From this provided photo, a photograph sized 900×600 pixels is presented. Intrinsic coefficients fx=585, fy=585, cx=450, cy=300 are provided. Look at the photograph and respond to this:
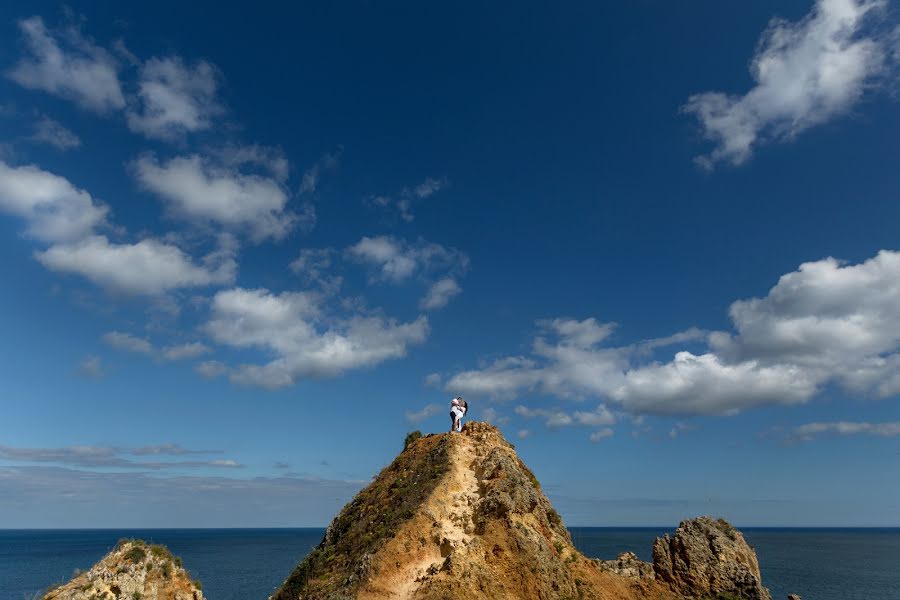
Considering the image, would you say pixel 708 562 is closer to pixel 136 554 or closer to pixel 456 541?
pixel 456 541

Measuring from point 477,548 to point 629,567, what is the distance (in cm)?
1340

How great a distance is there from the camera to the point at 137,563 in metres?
27.5

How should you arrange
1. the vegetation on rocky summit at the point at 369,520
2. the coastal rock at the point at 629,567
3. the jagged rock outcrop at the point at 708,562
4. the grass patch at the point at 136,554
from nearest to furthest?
1. the grass patch at the point at 136,554
2. the vegetation on rocky summit at the point at 369,520
3. the coastal rock at the point at 629,567
4. the jagged rock outcrop at the point at 708,562

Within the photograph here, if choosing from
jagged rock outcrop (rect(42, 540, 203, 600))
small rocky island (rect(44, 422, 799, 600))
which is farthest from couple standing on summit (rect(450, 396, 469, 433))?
jagged rock outcrop (rect(42, 540, 203, 600))

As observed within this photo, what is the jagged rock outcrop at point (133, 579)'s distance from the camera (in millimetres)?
26016

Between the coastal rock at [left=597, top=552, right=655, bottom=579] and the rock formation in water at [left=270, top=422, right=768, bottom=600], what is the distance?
9 centimetres

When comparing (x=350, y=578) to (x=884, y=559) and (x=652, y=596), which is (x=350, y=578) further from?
(x=884, y=559)

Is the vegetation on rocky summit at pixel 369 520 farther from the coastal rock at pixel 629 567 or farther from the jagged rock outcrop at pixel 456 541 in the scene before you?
the coastal rock at pixel 629 567

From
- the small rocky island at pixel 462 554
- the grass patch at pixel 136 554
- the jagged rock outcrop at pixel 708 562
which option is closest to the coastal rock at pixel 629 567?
the small rocky island at pixel 462 554

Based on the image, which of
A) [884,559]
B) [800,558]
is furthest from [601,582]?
[884,559]

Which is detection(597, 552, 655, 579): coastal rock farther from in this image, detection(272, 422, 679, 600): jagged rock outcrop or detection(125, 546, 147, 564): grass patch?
detection(125, 546, 147, 564): grass patch

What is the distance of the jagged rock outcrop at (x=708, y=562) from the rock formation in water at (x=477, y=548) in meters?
0.07

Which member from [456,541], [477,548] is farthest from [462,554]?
[456,541]

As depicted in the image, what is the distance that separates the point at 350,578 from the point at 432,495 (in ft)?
20.5
